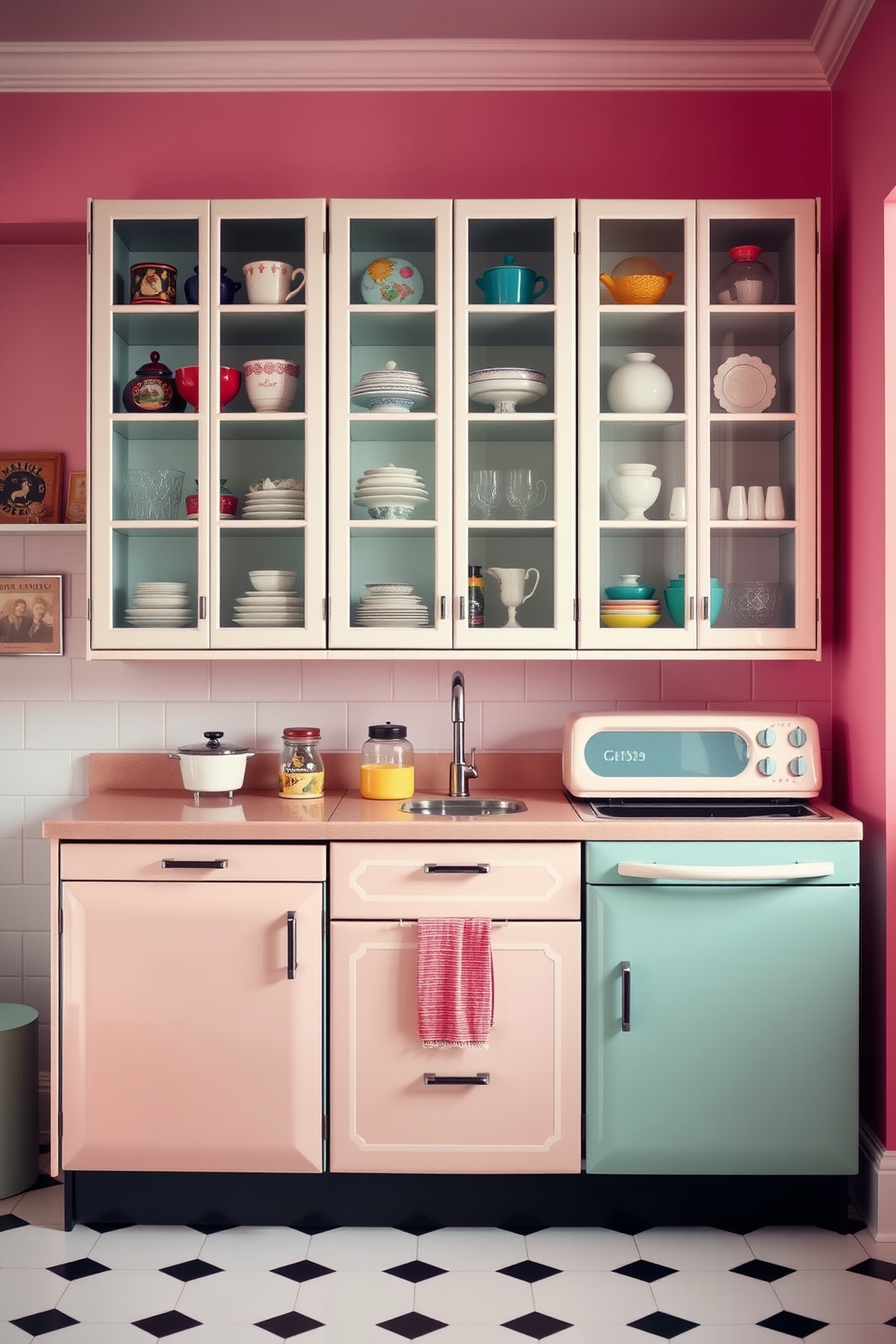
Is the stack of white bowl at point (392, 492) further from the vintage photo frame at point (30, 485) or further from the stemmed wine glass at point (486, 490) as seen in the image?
the vintage photo frame at point (30, 485)

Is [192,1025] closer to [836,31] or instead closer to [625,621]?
[625,621]

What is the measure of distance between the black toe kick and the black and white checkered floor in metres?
0.03

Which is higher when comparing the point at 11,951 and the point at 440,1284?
the point at 11,951

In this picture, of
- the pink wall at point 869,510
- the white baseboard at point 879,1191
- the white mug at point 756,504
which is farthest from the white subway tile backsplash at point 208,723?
the white baseboard at point 879,1191

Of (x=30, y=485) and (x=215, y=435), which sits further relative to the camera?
(x=30, y=485)

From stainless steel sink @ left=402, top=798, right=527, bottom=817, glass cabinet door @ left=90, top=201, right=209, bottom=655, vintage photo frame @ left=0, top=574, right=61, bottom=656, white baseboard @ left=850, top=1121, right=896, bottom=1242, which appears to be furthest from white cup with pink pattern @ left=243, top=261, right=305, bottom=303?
white baseboard @ left=850, top=1121, right=896, bottom=1242

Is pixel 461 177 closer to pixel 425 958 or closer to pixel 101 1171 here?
pixel 425 958

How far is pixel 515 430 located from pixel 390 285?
1.51 feet

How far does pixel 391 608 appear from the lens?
265cm

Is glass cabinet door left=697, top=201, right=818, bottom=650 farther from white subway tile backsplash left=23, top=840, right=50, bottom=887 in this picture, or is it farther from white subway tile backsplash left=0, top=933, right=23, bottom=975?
white subway tile backsplash left=0, top=933, right=23, bottom=975

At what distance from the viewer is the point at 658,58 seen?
110 inches

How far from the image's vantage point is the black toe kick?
8.05ft

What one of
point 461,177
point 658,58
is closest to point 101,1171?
point 461,177

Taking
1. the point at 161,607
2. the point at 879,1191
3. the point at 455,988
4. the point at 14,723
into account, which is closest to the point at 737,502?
the point at 455,988
